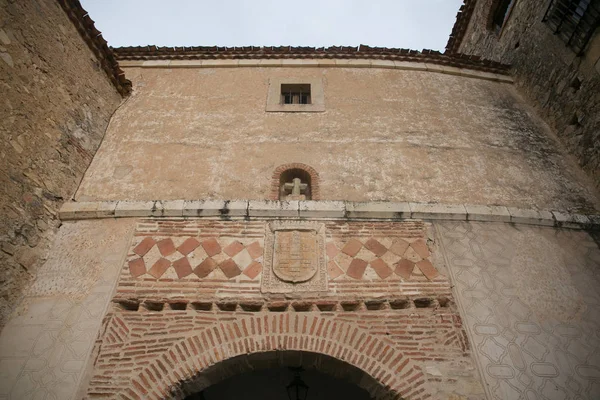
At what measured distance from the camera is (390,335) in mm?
3430

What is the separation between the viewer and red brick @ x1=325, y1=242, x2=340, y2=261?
12.9 ft

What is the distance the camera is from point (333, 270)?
151 inches

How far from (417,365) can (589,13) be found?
5.46 m

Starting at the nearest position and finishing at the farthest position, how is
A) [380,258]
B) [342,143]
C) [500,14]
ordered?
[380,258], [342,143], [500,14]

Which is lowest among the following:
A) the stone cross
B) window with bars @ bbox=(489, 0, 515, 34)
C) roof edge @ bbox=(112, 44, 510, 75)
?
the stone cross

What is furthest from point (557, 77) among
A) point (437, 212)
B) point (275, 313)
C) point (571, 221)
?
point (275, 313)

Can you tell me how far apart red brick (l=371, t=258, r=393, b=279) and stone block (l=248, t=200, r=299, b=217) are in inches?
41.0

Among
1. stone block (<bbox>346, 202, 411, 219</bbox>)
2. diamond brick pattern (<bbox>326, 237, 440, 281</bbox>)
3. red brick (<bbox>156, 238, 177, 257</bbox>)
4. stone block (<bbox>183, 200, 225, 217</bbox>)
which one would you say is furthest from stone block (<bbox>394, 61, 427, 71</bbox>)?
red brick (<bbox>156, 238, 177, 257</bbox>)

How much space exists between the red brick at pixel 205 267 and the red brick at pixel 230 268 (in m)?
0.09

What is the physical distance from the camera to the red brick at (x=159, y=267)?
3.78 meters

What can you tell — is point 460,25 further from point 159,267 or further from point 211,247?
point 159,267

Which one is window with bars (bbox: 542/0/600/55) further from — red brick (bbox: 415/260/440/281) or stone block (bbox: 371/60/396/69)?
red brick (bbox: 415/260/440/281)

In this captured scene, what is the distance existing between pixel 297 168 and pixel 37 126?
122 inches

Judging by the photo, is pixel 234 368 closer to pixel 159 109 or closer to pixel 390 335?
pixel 390 335
